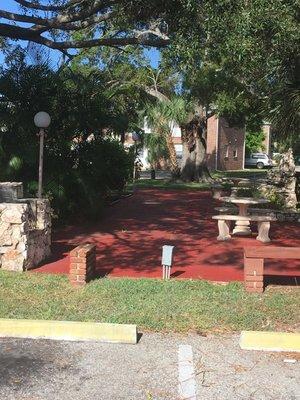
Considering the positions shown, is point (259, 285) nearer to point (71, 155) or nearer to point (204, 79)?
point (71, 155)

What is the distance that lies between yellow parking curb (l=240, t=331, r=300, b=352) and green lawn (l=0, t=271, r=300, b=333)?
45 cm

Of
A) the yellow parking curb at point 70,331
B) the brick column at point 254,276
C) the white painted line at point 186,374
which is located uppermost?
the brick column at point 254,276

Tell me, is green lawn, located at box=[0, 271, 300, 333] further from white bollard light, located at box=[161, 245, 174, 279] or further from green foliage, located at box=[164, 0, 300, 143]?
green foliage, located at box=[164, 0, 300, 143]

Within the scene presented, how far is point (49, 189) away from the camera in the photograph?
507 inches

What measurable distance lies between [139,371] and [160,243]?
6.33m

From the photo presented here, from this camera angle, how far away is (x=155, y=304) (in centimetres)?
661

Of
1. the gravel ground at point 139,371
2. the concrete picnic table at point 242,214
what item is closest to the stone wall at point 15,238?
the gravel ground at point 139,371

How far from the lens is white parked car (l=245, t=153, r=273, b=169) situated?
61812 mm

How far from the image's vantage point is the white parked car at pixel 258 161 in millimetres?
61812

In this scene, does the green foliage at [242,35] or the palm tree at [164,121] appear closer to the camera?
the green foliage at [242,35]

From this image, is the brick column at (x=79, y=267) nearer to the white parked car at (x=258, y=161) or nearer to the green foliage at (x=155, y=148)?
the green foliage at (x=155, y=148)

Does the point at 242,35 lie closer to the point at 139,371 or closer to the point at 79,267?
the point at 79,267

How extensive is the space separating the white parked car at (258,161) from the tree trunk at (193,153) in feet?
107

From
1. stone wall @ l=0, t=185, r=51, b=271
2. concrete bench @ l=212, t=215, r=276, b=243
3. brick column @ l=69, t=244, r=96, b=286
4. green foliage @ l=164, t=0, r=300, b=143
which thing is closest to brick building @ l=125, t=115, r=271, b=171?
concrete bench @ l=212, t=215, r=276, b=243
